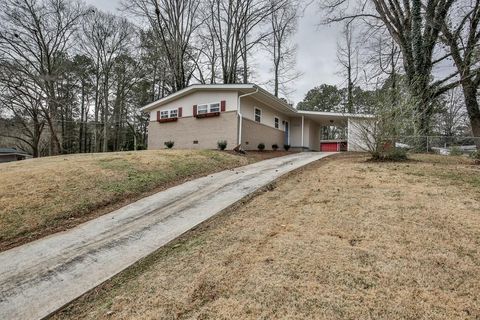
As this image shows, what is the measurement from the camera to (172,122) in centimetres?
1692

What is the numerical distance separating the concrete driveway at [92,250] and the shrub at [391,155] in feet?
16.5

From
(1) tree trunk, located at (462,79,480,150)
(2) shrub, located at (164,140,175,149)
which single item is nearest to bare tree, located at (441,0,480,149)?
(1) tree trunk, located at (462,79,480,150)

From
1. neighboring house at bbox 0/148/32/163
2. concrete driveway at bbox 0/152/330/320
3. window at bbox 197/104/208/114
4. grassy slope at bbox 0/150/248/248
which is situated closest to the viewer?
concrete driveway at bbox 0/152/330/320

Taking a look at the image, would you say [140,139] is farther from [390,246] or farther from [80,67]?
[390,246]

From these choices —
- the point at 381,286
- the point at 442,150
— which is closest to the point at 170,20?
the point at 442,150

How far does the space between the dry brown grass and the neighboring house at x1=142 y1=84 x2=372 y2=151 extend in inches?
361

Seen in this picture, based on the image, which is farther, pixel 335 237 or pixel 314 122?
pixel 314 122

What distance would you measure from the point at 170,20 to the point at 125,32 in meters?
7.77

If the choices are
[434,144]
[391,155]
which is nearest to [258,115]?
[391,155]

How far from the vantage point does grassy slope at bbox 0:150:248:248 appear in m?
5.17

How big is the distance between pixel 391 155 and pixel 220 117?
843 centimetres

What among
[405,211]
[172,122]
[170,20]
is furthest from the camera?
[170,20]

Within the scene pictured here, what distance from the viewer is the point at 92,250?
12.9 feet

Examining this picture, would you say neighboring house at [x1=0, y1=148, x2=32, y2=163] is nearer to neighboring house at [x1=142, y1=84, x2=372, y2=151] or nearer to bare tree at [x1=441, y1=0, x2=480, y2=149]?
neighboring house at [x1=142, y1=84, x2=372, y2=151]
